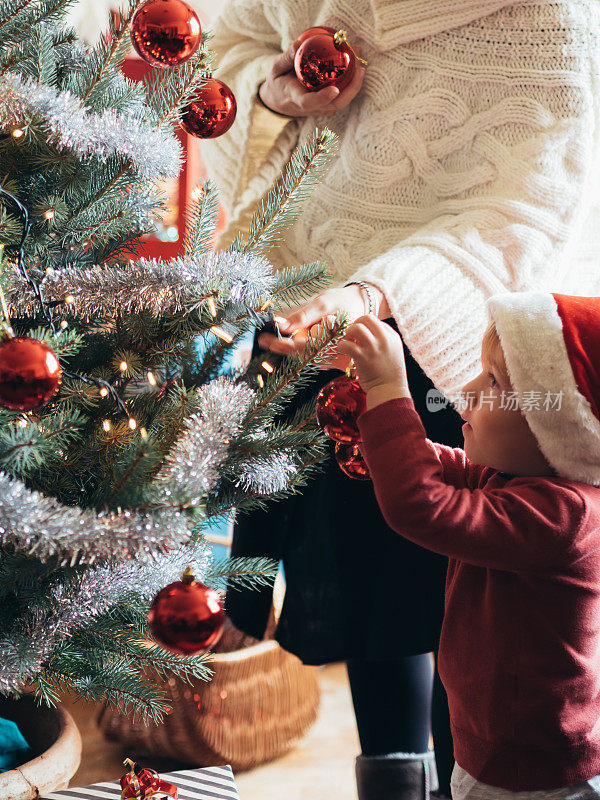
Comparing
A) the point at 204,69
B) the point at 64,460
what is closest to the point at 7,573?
the point at 64,460

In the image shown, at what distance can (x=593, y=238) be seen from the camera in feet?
2.81

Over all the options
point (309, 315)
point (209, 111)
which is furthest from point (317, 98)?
point (309, 315)

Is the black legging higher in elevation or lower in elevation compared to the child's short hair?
lower

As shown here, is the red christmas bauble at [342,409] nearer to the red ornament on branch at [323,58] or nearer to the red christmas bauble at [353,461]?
the red christmas bauble at [353,461]

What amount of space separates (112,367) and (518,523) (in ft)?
1.27

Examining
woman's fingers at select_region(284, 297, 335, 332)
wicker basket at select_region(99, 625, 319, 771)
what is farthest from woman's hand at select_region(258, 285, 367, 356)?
wicker basket at select_region(99, 625, 319, 771)

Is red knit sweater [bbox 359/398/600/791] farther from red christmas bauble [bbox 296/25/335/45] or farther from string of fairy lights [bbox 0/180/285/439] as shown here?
red christmas bauble [bbox 296/25/335/45]

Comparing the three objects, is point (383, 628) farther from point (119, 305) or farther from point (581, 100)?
point (581, 100)

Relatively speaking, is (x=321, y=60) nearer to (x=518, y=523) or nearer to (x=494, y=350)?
(x=494, y=350)

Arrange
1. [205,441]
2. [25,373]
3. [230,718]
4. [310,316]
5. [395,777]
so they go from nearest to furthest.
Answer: [25,373] → [205,441] → [310,316] → [395,777] → [230,718]

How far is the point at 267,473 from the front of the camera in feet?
2.19

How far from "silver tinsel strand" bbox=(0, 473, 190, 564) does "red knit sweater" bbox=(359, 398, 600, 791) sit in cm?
20

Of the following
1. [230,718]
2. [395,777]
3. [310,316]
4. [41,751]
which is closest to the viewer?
[310,316]

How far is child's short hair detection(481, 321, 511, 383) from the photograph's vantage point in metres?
0.68
